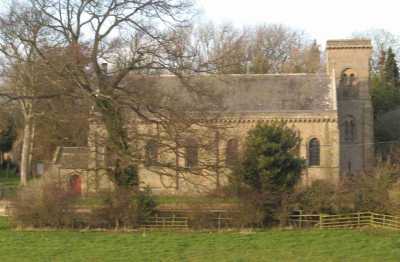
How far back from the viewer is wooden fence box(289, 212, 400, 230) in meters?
27.3

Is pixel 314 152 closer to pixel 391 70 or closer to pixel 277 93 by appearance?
pixel 277 93

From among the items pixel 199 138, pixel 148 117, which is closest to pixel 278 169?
pixel 199 138

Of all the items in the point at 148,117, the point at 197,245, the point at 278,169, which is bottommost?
the point at 197,245

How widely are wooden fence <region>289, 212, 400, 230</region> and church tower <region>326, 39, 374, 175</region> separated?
1760 cm

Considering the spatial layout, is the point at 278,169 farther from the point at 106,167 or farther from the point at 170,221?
the point at 106,167

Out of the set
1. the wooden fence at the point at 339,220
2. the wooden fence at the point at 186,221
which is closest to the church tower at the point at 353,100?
the wooden fence at the point at 339,220

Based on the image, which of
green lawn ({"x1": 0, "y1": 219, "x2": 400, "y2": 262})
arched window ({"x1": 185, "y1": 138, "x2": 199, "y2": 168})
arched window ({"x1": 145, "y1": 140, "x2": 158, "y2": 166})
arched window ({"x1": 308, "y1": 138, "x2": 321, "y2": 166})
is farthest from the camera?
arched window ({"x1": 308, "y1": 138, "x2": 321, "y2": 166})

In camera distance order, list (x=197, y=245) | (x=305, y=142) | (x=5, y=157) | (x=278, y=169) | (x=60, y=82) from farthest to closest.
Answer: (x=5, y=157) → (x=305, y=142) → (x=278, y=169) → (x=60, y=82) → (x=197, y=245)

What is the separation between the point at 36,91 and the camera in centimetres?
2803

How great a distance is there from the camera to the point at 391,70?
66625mm

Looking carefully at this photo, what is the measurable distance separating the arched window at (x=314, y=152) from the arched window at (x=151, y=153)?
1793 centimetres

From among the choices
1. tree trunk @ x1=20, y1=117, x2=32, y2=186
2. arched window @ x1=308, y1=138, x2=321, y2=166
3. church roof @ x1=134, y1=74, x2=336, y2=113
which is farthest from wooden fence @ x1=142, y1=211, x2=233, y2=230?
tree trunk @ x1=20, y1=117, x2=32, y2=186

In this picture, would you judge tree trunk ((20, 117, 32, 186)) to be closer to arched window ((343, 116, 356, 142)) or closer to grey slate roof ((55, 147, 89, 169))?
grey slate roof ((55, 147, 89, 169))

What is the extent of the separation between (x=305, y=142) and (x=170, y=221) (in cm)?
1683
